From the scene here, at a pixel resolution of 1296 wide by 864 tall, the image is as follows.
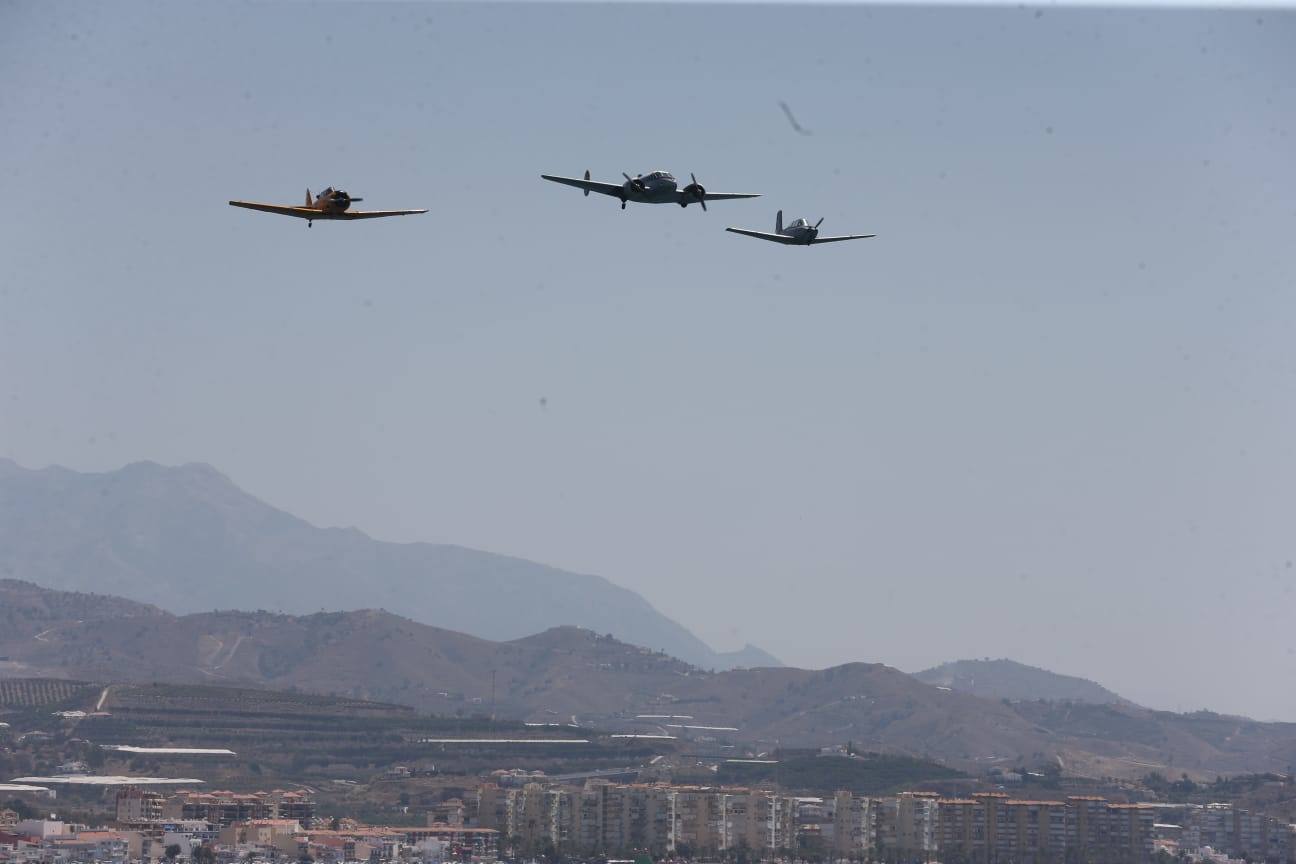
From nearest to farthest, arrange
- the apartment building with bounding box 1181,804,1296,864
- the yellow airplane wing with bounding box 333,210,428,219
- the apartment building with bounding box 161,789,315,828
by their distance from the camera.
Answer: the yellow airplane wing with bounding box 333,210,428,219 < the apartment building with bounding box 1181,804,1296,864 < the apartment building with bounding box 161,789,315,828

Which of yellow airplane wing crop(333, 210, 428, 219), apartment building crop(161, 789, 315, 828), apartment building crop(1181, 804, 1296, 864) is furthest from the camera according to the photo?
apartment building crop(161, 789, 315, 828)

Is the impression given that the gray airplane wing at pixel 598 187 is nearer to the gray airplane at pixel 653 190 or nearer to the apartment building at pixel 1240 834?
the gray airplane at pixel 653 190

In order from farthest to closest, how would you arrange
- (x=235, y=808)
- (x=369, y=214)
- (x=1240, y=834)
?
1. (x=235, y=808)
2. (x=1240, y=834)
3. (x=369, y=214)

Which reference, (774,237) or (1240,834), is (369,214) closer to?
(774,237)

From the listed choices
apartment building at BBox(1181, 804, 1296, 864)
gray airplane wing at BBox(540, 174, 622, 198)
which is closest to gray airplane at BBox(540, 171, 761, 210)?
gray airplane wing at BBox(540, 174, 622, 198)

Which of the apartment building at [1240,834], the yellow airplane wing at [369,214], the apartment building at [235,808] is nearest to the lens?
the yellow airplane wing at [369,214]

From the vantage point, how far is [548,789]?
5935 inches

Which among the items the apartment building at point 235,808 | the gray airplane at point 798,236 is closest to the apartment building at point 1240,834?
the apartment building at point 235,808

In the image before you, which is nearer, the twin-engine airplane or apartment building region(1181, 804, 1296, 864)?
the twin-engine airplane

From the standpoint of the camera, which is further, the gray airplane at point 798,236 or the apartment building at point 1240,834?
the apartment building at point 1240,834

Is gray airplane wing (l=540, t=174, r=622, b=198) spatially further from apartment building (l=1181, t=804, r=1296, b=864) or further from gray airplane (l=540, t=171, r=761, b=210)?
apartment building (l=1181, t=804, r=1296, b=864)

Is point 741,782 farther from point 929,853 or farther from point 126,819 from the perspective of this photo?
point 126,819

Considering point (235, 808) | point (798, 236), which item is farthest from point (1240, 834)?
point (798, 236)

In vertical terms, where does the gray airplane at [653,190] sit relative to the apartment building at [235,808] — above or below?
above
